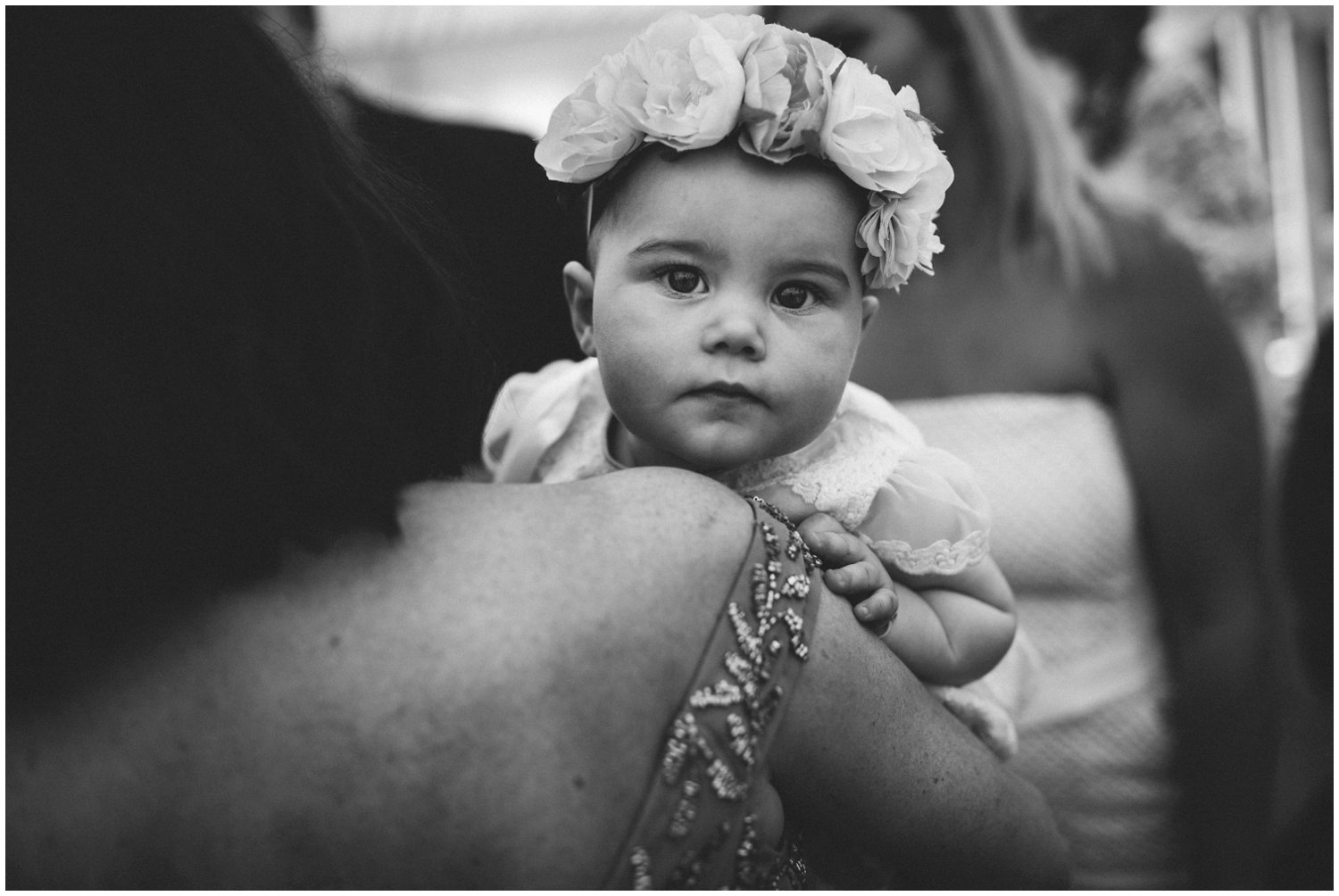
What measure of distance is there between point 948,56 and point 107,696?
2.48m

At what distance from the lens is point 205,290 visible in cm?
104

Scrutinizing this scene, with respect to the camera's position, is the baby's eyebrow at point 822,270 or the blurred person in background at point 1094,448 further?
the blurred person in background at point 1094,448

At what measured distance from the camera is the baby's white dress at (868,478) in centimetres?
156

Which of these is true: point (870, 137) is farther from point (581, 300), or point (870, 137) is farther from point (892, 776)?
point (892, 776)

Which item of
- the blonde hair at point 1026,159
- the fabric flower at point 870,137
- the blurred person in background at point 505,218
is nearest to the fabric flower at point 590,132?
the fabric flower at point 870,137

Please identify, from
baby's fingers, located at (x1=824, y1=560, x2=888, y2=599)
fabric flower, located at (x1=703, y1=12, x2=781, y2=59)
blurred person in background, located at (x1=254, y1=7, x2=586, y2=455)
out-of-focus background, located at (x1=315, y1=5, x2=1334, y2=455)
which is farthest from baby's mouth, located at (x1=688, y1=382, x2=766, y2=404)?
out-of-focus background, located at (x1=315, y1=5, x2=1334, y2=455)

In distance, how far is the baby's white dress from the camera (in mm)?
1563

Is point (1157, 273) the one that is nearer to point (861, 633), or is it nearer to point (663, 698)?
point (861, 633)

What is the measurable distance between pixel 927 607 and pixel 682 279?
24.0 inches

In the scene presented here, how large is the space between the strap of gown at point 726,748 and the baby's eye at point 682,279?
1.48 feet

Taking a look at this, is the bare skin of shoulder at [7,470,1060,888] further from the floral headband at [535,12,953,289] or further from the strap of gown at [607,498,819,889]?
the floral headband at [535,12,953,289]

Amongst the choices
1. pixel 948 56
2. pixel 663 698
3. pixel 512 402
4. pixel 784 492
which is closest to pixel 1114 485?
pixel 948 56

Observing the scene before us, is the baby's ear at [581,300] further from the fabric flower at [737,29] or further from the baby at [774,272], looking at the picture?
the fabric flower at [737,29]

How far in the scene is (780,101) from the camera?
4.66 ft
